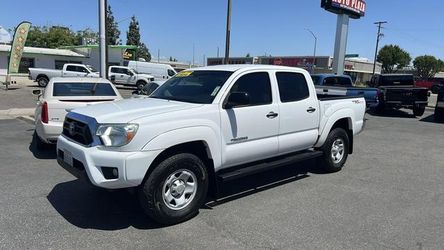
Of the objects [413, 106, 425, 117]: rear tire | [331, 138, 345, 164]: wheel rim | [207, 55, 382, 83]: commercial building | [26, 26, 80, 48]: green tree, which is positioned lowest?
[413, 106, 425, 117]: rear tire

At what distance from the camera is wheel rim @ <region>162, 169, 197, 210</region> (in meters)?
4.41

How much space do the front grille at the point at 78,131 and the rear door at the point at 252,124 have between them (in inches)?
62.7

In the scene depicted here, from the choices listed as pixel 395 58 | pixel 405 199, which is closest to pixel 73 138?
pixel 405 199

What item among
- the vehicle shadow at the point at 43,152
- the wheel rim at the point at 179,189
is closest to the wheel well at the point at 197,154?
the wheel rim at the point at 179,189

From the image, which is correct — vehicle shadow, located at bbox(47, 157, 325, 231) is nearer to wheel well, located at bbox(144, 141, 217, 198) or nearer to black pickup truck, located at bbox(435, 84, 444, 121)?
wheel well, located at bbox(144, 141, 217, 198)

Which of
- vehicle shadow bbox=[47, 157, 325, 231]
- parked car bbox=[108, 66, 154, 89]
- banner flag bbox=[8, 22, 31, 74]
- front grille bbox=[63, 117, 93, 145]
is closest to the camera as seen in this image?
front grille bbox=[63, 117, 93, 145]

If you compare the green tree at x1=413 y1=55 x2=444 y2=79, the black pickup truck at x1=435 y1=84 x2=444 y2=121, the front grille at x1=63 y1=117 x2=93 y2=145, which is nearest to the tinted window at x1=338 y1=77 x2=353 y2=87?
the black pickup truck at x1=435 y1=84 x2=444 y2=121

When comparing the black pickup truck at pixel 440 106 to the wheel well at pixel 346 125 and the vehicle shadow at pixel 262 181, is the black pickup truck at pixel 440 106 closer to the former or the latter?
the wheel well at pixel 346 125

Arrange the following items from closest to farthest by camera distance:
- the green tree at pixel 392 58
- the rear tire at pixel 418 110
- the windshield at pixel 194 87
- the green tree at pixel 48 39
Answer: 1. the windshield at pixel 194 87
2. the rear tire at pixel 418 110
3. the green tree at pixel 48 39
4. the green tree at pixel 392 58

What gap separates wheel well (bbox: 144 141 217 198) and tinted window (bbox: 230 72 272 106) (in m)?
0.95

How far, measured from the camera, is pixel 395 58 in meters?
89.7

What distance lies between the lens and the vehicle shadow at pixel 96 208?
445 centimetres

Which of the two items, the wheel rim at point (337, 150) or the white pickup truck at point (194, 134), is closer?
the white pickup truck at point (194, 134)

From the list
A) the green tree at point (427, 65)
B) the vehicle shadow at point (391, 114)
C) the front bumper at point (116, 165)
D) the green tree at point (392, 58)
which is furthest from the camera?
the green tree at point (427, 65)
